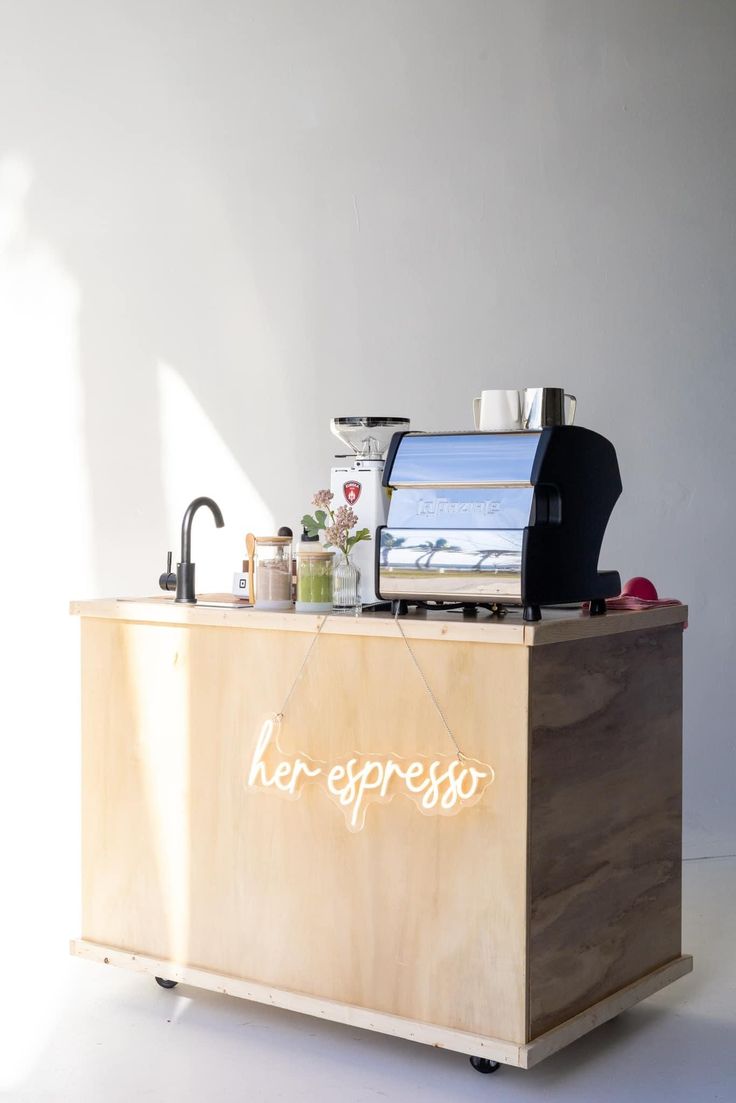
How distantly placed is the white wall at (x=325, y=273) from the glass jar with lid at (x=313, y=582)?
1.33 meters

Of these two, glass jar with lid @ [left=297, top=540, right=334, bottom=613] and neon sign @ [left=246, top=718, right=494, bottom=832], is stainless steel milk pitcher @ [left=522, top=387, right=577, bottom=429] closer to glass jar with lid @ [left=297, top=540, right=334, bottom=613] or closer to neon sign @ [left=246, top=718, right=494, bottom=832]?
glass jar with lid @ [left=297, top=540, right=334, bottom=613]

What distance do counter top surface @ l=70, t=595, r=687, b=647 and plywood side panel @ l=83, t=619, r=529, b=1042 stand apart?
0.09 ft

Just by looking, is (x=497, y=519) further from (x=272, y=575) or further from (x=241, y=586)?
(x=241, y=586)

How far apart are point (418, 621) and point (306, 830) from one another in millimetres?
528

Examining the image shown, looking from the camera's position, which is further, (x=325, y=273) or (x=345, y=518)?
(x=325, y=273)

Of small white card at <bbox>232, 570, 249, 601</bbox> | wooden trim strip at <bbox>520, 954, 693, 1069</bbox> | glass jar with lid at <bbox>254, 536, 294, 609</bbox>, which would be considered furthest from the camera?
small white card at <bbox>232, 570, 249, 601</bbox>

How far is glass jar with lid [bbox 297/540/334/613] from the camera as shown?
276cm

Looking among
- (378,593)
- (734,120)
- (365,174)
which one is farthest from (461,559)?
(734,120)

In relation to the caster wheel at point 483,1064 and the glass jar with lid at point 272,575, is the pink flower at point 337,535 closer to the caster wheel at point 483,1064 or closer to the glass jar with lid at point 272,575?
the glass jar with lid at point 272,575

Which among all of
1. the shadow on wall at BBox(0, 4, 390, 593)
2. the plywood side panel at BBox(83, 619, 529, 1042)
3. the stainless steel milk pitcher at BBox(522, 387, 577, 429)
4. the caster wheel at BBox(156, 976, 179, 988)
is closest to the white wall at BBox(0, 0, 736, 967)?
the shadow on wall at BBox(0, 4, 390, 593)

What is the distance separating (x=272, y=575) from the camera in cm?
286

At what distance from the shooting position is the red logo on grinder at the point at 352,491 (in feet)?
9.37

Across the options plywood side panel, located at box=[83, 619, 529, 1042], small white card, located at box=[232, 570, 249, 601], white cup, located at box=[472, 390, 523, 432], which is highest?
white cup, located at box=[472, 390, 523, 432]

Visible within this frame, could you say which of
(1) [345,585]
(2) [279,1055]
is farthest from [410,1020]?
(1) [345,585]
